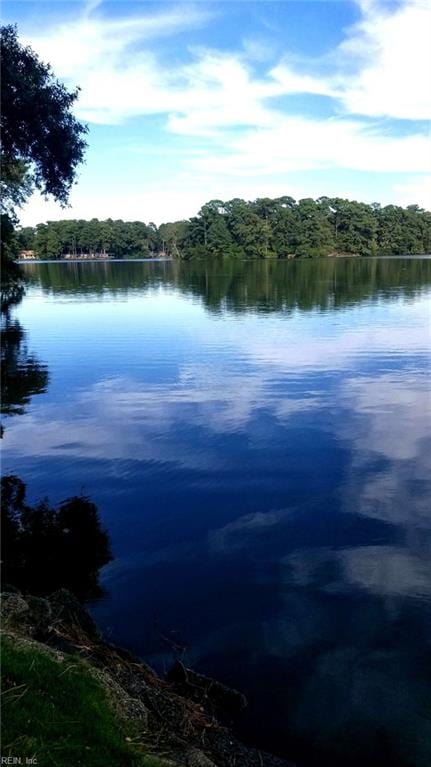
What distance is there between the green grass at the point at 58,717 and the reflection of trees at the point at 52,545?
4.72 meters

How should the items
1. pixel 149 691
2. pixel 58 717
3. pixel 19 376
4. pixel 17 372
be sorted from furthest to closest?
pixel 17 372
pixel 19 376
pixel 149 691
pixel 58 717

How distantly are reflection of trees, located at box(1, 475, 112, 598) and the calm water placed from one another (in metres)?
0.47

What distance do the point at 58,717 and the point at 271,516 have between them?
9.09 metres

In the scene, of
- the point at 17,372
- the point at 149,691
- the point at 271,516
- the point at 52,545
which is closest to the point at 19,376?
the point at 17,372

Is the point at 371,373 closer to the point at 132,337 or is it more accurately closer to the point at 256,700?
the point at 132,337

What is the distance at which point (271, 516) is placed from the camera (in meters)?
14.7

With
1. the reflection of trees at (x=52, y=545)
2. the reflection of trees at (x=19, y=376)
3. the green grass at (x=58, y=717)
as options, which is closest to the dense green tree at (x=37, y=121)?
the reflection of trees at (x=19, y=376)

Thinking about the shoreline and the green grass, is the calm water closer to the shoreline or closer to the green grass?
the shoreline

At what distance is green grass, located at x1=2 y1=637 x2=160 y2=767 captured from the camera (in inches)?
221

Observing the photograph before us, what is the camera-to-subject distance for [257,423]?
2192 cm

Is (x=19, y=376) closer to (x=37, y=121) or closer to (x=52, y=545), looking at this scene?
(x=37, y=121)

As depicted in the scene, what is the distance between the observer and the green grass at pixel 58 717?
5.60 meters

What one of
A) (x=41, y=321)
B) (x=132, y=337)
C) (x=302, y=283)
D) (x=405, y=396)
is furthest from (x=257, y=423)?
(x=302, y=283)

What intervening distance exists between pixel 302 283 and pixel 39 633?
3422 inches
